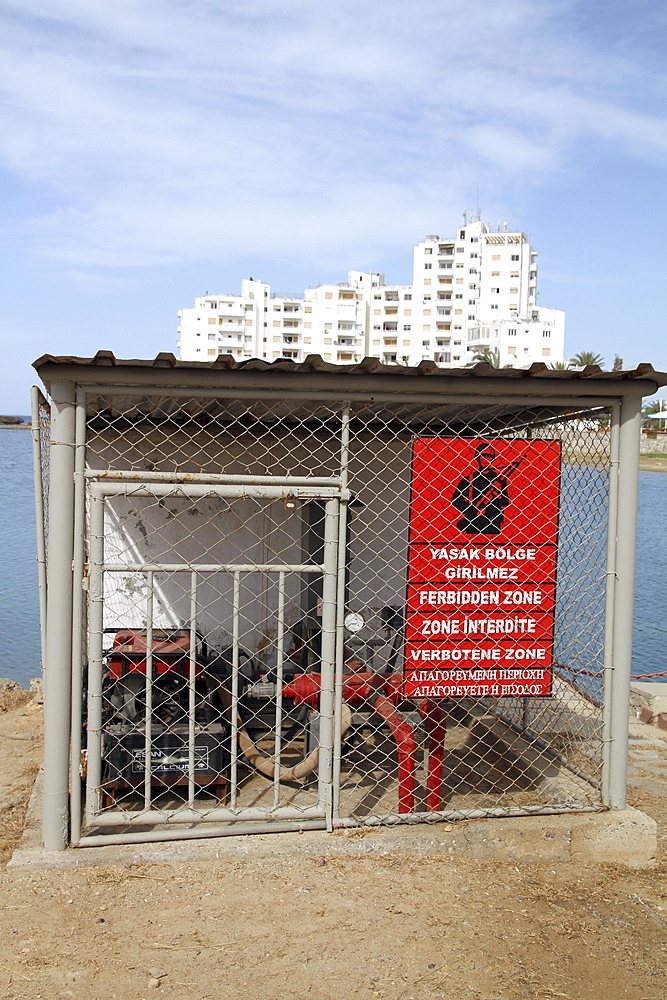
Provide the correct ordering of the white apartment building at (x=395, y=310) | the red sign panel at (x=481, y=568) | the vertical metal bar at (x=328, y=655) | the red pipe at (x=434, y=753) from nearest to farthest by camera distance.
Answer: the vertical metal bar at (x=328, y=655), the red sign panel at (x=481, y=568), the red pipe at (x=434, y=753), the white apartment building at (x=395, y=310)

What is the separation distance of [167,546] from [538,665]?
374cm

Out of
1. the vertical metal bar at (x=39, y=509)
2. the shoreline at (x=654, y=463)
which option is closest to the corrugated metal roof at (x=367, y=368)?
the vertical metal bar at (x=39, y=509)

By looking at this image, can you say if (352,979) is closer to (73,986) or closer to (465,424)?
(73,986)

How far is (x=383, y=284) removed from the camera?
106125mm

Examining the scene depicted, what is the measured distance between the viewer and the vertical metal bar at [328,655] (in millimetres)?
4211

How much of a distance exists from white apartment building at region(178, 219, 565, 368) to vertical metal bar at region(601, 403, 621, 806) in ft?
306

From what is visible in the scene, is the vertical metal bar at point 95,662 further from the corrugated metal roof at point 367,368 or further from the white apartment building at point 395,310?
the white apartment building at point 395,310

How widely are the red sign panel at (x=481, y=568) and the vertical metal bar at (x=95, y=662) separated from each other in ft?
5.23

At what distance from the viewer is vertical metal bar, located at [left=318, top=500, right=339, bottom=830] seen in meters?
4.21

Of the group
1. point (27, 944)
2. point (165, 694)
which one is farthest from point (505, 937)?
point (165, 694)

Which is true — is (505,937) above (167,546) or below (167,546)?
below

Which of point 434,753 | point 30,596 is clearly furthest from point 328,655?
point 30,596

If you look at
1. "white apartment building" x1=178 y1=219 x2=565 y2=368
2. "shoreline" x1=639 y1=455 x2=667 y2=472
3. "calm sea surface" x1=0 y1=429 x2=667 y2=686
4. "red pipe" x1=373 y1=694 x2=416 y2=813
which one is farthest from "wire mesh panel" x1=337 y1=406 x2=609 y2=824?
"white apartment building" x1=178 y1=219 x2=565 y2=368

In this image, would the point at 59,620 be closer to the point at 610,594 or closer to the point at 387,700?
the point at 387,700
